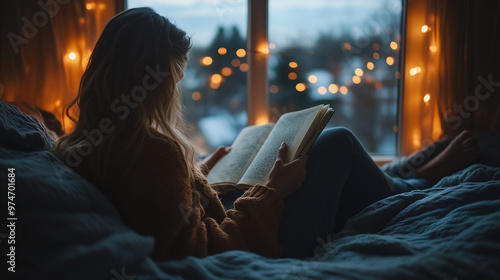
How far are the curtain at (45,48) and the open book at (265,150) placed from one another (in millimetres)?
787

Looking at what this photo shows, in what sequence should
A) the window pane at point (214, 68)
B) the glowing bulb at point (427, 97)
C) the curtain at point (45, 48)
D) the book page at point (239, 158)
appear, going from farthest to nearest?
the window pane at point (214, 68) < the glowing bulb at point (427, 97) < the curtain at point (45, 48) < the book page at point (239, 158)

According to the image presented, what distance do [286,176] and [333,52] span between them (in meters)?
1.23

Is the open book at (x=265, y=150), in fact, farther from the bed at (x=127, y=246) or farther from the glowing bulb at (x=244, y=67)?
the glowing bulb at (x=244, y=67)

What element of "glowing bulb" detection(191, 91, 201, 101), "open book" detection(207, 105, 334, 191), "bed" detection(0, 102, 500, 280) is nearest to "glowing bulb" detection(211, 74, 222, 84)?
"glowing bulb" detection(191, 91, 201, 101)

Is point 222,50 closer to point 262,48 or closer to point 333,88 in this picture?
point 262,48

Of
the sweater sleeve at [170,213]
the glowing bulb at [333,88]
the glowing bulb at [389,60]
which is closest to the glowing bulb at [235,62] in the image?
the glowing bulb at [333,88]

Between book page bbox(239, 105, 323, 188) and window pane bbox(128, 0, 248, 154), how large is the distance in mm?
827

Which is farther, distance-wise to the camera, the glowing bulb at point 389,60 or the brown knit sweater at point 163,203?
the glowing bulb at point 389,60

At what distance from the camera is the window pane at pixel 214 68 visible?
1815mm

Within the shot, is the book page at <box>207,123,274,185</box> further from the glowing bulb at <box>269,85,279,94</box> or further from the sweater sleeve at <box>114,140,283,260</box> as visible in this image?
the glowing bulb at <box>269,85,279,94</box>

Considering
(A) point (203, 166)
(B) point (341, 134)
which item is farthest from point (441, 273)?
(A) point (203, 166)

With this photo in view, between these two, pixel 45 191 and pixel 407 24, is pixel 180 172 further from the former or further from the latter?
pixel 407 24

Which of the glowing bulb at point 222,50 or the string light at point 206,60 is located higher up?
the glowing bulb at point 222,50

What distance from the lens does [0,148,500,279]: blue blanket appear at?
55cm
